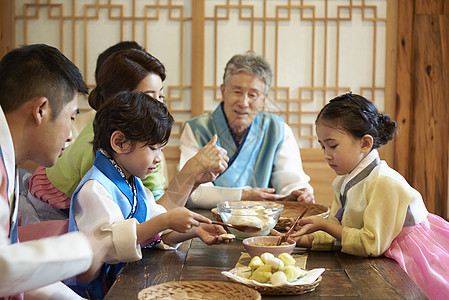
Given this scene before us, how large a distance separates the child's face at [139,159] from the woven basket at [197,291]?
60 centimetres

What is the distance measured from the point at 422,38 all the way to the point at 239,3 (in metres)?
1.42

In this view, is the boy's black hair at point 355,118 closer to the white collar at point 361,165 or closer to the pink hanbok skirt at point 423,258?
the white collar at point 361,165

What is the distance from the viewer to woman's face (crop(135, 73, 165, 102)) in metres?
2.44

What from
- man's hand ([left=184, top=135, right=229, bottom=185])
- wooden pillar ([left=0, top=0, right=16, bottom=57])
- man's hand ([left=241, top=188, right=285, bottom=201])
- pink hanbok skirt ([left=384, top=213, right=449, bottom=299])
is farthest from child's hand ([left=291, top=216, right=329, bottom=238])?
wooden pillar ([left=0, top=0, right=16, bottom=57])

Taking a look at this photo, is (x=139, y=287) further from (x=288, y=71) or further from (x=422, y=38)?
(x=422, y=38)

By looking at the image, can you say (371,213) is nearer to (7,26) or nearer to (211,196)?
(211,196)

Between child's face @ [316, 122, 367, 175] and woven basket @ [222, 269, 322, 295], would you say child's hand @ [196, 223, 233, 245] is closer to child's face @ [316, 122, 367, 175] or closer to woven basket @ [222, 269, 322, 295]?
woven basket @ [222, 269, 322, 295]

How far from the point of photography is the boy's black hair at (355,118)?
1.97 meters

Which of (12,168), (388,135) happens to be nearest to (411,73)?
(388,135)

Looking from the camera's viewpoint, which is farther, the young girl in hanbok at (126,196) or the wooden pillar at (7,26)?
the wooden pillar at (7,26)

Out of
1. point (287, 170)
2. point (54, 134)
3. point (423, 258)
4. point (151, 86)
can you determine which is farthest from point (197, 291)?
point (287, 170)

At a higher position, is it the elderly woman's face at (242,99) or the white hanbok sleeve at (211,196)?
the elderly woman's face at (242,99)

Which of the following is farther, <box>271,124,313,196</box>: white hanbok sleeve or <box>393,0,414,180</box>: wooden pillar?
<box>393,0,414,180</box>: wooden pillar

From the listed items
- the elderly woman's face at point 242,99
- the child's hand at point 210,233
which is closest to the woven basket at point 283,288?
the child's hand at point 210,233
